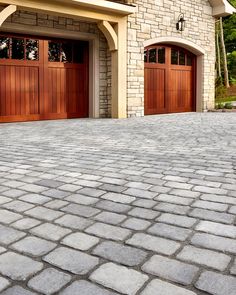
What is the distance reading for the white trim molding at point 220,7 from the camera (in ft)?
41.6

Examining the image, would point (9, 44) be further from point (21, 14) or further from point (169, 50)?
point (169, 50)

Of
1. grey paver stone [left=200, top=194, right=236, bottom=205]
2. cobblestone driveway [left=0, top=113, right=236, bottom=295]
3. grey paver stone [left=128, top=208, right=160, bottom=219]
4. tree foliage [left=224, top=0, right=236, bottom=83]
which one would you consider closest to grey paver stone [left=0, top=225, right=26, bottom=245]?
cobblestone driveway [left=0, top=113, right=236, bottom=295]

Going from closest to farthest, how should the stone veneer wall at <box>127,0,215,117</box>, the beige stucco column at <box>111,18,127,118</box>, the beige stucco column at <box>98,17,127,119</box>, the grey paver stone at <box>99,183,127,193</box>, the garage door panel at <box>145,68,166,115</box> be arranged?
the grey paver stone at <box>99,183,127,193</box> < the beige stucco column at <box>98,17,127,119</box> < the beige stucco column at <box>111,18,127,118</box> < the stone veneer wall at <box>127,0,215,117</box> < the garage door panel at <box>145,68,166,115</box>

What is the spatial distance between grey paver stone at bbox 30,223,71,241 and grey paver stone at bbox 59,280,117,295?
0.47 metres

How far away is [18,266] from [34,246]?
0.21m

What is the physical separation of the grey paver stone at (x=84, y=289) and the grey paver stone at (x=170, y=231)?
597mm

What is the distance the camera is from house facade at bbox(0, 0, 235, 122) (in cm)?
908

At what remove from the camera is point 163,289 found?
1.35 meters

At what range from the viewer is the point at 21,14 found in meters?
8.78

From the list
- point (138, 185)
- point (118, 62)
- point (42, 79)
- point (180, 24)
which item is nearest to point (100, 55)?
point (118, 62)

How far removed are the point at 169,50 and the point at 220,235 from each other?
11125 millimetres

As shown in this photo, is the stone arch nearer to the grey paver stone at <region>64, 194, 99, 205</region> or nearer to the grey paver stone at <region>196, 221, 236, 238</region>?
the grey paver stone at <region>64, 194, 99, 205</region>

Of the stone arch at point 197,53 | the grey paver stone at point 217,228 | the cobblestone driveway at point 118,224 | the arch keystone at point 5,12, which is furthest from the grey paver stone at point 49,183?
the stone arch at point 197,53

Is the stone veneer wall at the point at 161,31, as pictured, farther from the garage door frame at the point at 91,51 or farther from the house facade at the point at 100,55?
the garage door frame at the point at 91,51
